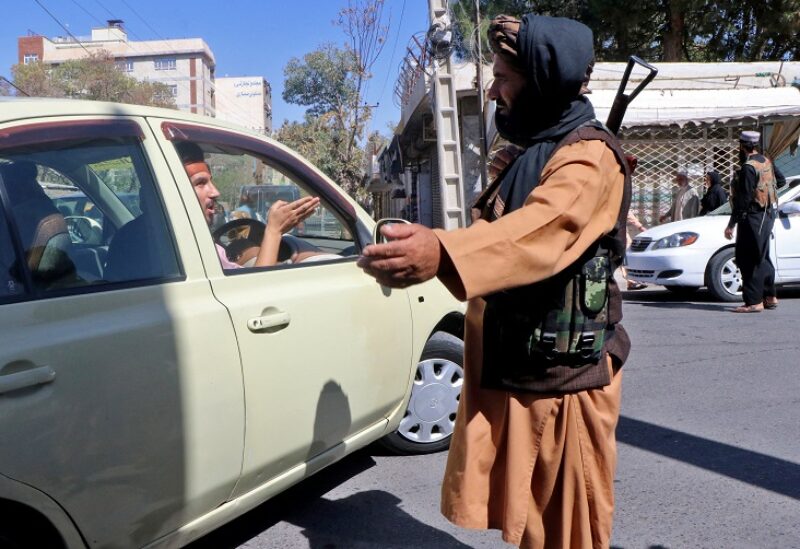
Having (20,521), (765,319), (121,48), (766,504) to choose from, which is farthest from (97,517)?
(121,48)

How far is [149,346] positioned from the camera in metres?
2.32

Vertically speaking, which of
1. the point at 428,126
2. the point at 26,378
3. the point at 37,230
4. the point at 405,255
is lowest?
the point at 26,378

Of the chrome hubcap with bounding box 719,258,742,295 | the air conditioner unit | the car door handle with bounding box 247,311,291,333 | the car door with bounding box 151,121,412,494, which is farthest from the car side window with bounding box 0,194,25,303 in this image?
the air conditioner unit

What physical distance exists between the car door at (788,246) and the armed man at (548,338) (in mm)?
8241

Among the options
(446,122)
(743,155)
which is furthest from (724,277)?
(446,122)

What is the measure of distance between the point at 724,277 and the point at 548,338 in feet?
27.6

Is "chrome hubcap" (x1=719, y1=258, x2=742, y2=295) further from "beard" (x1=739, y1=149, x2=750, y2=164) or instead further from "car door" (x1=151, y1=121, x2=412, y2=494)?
"car door" (x1=151, y1=121, x2=412, y2=494)

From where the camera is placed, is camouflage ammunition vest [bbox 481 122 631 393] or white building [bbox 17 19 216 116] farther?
white building [bbox 17 19 216 116]

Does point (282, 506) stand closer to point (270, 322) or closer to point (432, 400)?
point (432, 400)

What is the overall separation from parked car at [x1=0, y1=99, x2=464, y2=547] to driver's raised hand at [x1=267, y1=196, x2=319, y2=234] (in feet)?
0.50

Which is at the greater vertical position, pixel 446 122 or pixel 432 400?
pixel 446 122

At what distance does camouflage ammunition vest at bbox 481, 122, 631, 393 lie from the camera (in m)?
1.92

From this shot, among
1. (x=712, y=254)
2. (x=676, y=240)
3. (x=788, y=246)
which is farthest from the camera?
(x=676, y=240)

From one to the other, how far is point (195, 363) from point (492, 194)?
1.05m
